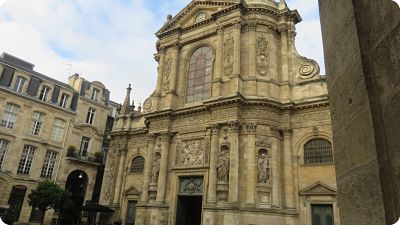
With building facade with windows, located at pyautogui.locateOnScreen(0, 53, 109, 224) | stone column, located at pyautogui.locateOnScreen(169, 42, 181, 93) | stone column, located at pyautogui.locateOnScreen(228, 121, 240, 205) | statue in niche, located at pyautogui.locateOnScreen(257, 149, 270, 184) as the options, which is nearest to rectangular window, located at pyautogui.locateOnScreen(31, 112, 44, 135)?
building facade with windows, located at pyautogui.locateOnScreen(0, 53, 109, 224)

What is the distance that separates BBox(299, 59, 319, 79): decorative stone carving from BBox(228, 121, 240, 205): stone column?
208 inches

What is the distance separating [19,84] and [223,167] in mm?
18781

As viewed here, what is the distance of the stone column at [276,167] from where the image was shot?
53.0 ft

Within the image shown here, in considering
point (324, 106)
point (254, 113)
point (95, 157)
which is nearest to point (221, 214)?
point (254, 113)

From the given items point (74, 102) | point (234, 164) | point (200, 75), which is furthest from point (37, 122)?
point (234, 164)

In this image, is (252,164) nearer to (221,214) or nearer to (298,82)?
(221,214)

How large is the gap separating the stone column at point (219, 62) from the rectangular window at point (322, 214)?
8.15 meters

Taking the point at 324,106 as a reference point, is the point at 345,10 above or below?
below

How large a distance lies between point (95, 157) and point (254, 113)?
17.3m

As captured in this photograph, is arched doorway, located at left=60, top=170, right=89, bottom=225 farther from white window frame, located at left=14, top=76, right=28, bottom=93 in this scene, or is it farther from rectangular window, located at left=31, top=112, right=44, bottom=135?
white window frame, located at left=14, top=76, right=28, bottom=93

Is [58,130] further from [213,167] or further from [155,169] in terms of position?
[213,167]

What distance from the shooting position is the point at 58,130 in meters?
27.4

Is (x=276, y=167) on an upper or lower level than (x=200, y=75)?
lower

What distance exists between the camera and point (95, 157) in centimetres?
2892
